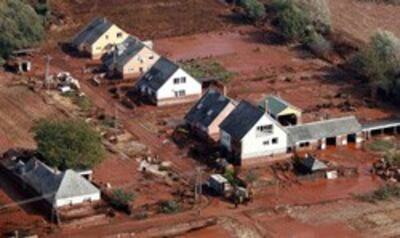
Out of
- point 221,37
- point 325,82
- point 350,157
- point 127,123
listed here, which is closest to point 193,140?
point 127,123

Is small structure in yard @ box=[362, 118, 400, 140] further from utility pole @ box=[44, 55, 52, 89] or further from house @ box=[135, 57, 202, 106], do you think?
utility pole @ box=[44, 55, 52, 89]

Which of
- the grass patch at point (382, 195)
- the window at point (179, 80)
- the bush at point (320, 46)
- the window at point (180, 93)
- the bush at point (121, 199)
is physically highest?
the bush at point (320, 46)

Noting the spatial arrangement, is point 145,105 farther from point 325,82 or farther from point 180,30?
point 180,30

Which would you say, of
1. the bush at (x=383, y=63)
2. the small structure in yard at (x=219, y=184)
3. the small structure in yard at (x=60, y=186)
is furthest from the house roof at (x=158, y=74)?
the small structure in yard at (x=60, y=186)

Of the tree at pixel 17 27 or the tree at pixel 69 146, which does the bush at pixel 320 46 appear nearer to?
the tree at pixel 17 27

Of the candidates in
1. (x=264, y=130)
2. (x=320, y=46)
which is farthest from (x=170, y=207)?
(x=320, y=46)

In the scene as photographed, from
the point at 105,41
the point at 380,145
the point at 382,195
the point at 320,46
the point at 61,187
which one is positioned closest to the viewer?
the point at 61,187

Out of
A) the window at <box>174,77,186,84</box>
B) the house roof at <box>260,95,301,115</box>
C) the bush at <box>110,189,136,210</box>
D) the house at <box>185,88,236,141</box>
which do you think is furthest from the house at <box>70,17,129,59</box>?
the bush at <box>110,189,136,210</box>

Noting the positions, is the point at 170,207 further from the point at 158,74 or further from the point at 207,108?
the point at 158,74
